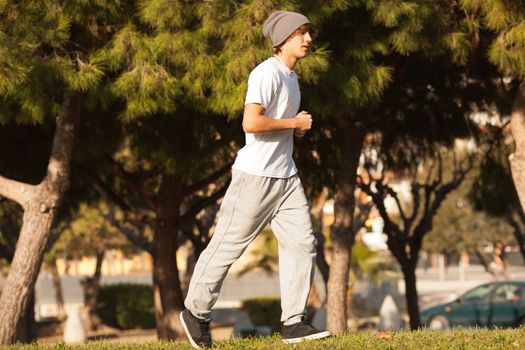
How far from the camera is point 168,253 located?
577 inches

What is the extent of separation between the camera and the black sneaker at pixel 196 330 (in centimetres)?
557

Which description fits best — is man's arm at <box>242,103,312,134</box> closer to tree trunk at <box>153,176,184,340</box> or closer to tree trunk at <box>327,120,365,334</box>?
tree trunk at <box>327,120,365,334</box>

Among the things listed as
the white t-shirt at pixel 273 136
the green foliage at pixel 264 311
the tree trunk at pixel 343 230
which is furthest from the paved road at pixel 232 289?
the white t-shirt at pixel 273 136

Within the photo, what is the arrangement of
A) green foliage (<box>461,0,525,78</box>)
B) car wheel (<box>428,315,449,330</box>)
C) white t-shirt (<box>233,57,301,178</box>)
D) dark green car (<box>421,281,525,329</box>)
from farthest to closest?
car wheel (<box>428,315,449,330</box>), dark green car (<box>421,281,525,329</box>), green foliage (<box>461,0,525,78</box>), white t-shirt (<box>233,57,301,178</box>)

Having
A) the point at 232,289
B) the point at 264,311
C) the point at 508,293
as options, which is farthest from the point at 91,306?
the point at 232,289

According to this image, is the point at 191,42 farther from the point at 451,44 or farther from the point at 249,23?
the point at 451,44

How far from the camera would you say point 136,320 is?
1245 inches

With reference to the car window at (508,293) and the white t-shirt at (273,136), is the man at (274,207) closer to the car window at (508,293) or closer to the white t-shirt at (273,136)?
the white t-shirt at (273,136)

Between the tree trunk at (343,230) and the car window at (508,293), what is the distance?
927 cm

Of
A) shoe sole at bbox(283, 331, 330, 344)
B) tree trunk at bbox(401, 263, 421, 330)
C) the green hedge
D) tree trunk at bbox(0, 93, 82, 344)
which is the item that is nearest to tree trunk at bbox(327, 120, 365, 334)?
tree trunk at bbox(0, 93, 82, 344)

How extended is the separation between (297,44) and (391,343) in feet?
5.34

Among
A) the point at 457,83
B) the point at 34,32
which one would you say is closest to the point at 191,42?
the point at 34,32

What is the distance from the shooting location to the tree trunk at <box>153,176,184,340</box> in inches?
571

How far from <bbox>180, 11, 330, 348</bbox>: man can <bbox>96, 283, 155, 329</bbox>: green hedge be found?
26098mm
